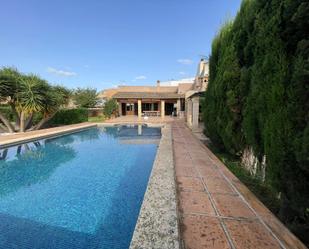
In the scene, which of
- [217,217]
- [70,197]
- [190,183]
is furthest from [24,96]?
[217,217]

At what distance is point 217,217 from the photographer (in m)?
3.29

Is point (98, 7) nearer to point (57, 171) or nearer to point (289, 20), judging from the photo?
point (57, 171)

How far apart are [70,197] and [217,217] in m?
4.74

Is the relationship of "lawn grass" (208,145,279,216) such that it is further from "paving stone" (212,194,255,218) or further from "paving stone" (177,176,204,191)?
"paving stone" (177,176,204,191)

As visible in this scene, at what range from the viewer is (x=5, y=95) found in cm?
1537

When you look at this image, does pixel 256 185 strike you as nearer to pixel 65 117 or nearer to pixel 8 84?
pixel 8 84

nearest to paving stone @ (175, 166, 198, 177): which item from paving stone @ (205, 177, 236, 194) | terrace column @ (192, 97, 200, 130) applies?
paving stone @ (205, 177, 236, 194)

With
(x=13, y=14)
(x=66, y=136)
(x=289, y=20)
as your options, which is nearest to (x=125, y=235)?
(x=289, y=20)

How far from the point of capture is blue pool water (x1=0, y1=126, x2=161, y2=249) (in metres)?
4.11

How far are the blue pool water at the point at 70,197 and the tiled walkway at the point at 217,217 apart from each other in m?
1.67

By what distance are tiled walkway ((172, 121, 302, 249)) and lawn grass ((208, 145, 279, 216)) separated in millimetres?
762

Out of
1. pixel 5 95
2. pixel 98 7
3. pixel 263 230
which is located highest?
pixel 98 7

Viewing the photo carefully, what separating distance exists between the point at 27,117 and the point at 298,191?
21.5 m

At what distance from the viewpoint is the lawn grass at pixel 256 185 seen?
4527mm
